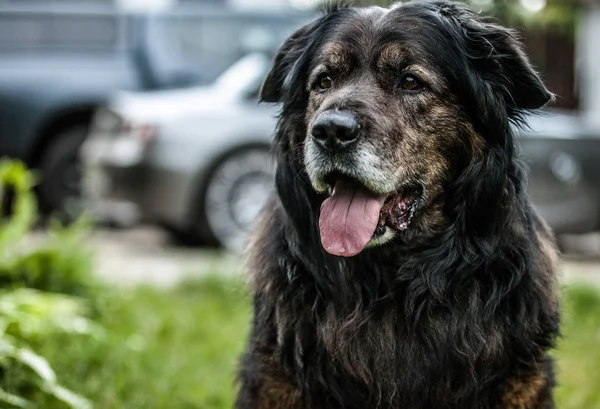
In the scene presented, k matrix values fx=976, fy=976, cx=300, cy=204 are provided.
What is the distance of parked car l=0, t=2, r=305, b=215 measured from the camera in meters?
11.0

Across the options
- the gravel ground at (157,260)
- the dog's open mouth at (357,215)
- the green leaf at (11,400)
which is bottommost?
the gravel ground at (157,260)

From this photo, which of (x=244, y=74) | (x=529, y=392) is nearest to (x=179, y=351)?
(x=529, y=392)

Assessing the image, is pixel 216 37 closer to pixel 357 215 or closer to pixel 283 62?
pixel 283 62

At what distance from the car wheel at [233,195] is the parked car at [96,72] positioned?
1.76m

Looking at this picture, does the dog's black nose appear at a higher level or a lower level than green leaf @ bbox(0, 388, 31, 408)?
higher

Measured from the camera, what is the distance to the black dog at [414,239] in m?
3.56

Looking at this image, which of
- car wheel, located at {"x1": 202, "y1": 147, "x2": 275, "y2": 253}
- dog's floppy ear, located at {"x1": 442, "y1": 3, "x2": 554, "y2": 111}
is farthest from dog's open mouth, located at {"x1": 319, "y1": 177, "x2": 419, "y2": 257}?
car wheel, located at {"x1": 202, "y1": 147, "x2": 275, "y2": 253}

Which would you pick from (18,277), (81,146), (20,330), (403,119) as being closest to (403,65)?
(403,119)

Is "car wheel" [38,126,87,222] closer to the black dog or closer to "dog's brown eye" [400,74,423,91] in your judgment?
the black dog

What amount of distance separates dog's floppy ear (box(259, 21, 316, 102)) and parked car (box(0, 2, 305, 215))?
680cm

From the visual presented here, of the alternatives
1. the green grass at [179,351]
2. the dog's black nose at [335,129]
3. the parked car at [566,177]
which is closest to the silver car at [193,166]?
the green grass at [179,351]

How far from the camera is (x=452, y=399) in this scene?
357 centimetres

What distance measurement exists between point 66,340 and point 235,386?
1708mm

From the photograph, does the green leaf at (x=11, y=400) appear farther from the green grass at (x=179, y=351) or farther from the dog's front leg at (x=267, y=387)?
the dog's front leg at (x=267, y=387)
